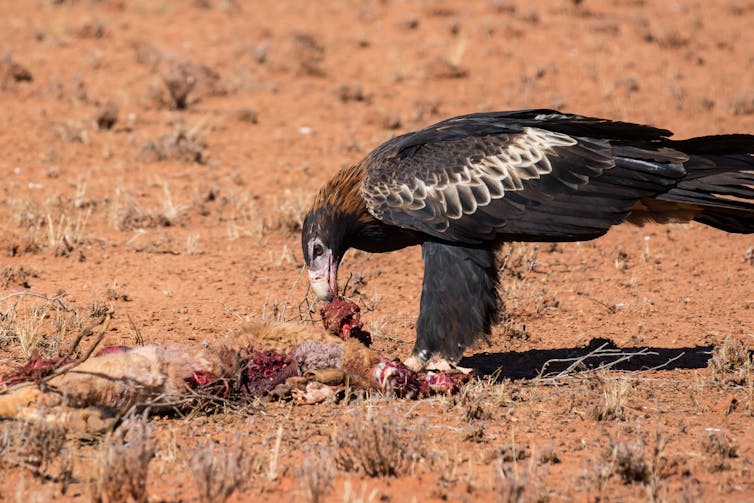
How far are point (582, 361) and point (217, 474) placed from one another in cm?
315

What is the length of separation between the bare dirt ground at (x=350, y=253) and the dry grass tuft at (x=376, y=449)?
0.02 metres

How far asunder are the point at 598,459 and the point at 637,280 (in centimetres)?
400

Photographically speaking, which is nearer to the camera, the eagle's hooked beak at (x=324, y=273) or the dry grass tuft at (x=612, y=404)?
the dry grass tuft at (x=612, y=404)

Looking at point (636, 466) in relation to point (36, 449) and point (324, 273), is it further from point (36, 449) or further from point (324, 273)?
point (36, 449)

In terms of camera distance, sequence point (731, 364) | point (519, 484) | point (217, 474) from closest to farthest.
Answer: point (519, 484), point (217, 474), point (731, 364)

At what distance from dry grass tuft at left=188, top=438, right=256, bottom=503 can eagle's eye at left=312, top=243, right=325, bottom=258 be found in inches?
85.0

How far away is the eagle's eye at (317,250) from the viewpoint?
22.4 ft

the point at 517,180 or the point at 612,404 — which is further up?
the point at 517,180

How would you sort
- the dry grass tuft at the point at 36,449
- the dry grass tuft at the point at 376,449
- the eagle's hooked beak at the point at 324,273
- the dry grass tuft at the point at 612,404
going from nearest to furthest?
the dry grass tuft at the point at 36,449 → the dry grass tuft at the point at 376,449 → the dry grass tuft at the point at 612,404 → the eagle's hooked beak at the point at 324,273

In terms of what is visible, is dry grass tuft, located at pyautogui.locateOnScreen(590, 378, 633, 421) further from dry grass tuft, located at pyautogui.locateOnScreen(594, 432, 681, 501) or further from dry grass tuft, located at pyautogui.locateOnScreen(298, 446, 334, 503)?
dry grass tuft, located at pyautogui.locateOnScreen(298, 446, 334, 503)

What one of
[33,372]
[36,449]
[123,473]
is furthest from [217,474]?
[33,372]

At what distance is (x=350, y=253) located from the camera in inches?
381

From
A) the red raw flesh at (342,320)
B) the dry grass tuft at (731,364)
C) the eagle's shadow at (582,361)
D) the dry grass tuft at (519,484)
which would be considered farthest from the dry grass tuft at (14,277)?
the dry grass tuft at (731,364)

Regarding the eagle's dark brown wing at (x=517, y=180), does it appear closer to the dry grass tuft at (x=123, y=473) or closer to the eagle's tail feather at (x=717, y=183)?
the eagle's tail feather at (x=717, y=183)
